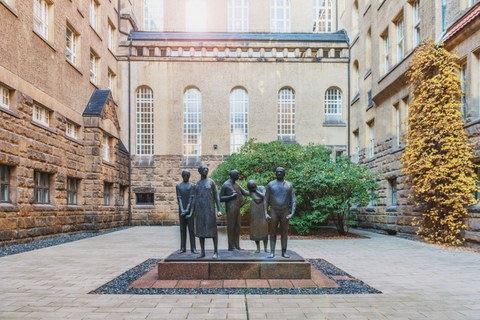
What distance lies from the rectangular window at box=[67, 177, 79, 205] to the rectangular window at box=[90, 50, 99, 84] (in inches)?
224

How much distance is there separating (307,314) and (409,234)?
41.1ft

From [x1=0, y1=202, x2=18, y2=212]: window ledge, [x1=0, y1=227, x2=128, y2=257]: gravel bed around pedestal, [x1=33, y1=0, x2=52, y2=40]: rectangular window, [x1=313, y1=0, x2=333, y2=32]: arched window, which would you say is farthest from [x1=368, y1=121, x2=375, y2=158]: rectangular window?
[x1=0, y1=202, x2=18, y2=212]: window ledge

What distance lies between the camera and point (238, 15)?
106 feet

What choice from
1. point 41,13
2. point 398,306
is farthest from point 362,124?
point 398,306

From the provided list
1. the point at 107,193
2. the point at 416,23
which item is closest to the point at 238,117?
the point at 107,193

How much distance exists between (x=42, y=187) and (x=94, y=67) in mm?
8690

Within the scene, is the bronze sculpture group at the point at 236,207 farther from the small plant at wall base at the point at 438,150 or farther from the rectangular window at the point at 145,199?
the rectangular window at the point at 145,199

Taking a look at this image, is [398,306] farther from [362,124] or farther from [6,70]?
[362,124]

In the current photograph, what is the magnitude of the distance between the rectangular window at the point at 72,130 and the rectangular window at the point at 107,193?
3.74m

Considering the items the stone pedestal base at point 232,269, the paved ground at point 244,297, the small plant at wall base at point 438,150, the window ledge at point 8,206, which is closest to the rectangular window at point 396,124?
the small plant at wall base at point 438,150

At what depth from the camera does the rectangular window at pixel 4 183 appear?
12688 millimetres

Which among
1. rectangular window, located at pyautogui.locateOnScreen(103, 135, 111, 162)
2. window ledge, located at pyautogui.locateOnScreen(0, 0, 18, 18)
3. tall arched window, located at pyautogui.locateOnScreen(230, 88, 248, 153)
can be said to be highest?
window ledge, located at pyautogui.locateOnScreen(0, 0, 18, 18)

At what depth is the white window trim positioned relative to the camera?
25902mm

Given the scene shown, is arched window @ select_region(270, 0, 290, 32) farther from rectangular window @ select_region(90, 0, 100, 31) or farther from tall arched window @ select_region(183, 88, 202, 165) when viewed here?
rectangular window @ select_region(90, 0, 100, 31)
